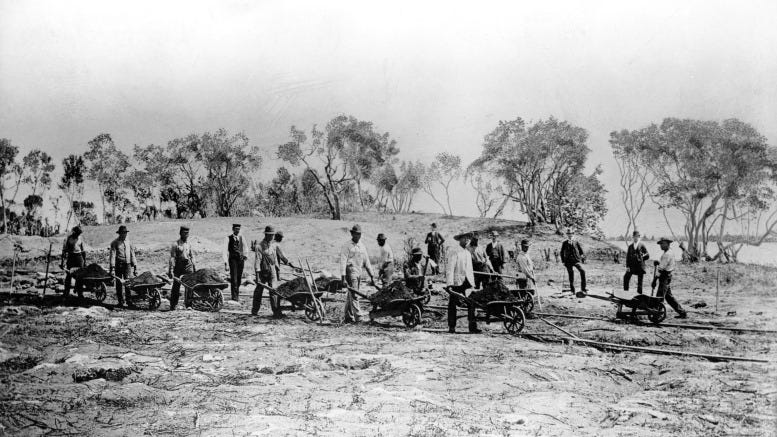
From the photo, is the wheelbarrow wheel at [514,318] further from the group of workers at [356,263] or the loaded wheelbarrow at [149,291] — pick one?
the loaded wheelbarrow at [149,291]

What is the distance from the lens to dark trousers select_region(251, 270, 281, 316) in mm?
10948

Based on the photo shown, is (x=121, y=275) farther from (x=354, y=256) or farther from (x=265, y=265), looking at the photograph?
(x=354, y=256)

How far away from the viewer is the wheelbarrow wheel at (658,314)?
986 cm

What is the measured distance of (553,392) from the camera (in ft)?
20.1

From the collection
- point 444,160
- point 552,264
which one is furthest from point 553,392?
point 444,160

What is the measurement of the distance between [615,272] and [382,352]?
14.9 m

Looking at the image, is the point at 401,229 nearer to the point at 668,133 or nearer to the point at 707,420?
the point at 668,133

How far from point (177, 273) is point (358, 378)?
21.3 feet

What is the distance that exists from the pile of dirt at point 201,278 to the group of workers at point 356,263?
31cm

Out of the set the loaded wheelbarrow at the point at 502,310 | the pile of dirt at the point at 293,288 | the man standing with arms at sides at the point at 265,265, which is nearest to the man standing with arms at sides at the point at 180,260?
the man standing with arms at sides at the point at 265,265

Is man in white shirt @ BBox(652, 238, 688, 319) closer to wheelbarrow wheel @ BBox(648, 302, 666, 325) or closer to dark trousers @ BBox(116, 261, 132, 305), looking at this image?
wheelbarrow wheel @ BBox(648, 302, 666, 325)

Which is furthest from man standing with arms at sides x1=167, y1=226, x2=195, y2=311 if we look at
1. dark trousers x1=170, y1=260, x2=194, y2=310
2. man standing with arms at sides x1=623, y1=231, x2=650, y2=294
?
man standing with arms at sides x1=623, y1=231, x2=650, y2=294

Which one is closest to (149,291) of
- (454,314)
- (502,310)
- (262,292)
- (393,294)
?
(262,292)

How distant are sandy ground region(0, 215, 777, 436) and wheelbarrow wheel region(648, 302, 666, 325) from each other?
288 mm
